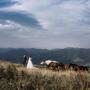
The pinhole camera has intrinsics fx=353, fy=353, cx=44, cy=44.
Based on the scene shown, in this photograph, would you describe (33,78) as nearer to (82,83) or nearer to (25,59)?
(82,83)

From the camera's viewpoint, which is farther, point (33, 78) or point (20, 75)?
point (20, 75)

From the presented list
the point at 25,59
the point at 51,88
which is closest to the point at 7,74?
the point at 51,88

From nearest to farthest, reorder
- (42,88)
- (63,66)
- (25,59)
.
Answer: (42,88)
(63,66)
(25,59)

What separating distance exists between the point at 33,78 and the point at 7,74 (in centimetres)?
147

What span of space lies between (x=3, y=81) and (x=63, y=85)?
2.63 meters

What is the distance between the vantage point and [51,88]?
46.6 ft

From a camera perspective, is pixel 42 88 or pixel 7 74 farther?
pixel 7 74

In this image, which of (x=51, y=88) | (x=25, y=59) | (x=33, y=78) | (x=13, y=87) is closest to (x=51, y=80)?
(x=33, y=78)

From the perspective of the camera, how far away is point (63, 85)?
49.3 feet

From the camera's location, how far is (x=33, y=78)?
15.8 m

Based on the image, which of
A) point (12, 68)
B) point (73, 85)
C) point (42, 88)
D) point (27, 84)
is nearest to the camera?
point (42, 88)

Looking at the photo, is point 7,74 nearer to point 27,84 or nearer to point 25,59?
point 27,84

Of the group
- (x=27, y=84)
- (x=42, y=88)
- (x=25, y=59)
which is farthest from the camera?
(x=25, y=59)

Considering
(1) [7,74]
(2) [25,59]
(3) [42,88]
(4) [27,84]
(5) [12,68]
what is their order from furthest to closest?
(2) [25,59], (5) [12,68], (1) [7,74], (4) [27,84], (3) [42,88]
